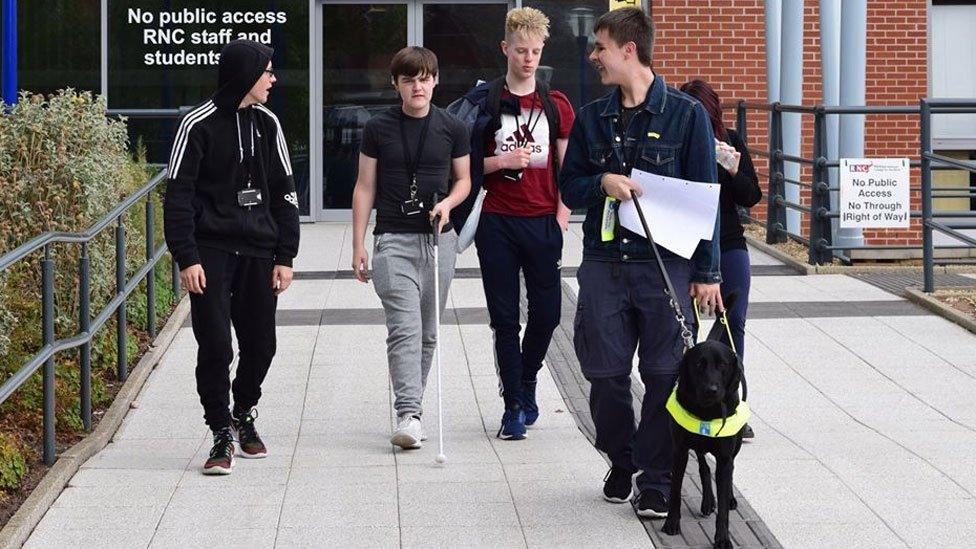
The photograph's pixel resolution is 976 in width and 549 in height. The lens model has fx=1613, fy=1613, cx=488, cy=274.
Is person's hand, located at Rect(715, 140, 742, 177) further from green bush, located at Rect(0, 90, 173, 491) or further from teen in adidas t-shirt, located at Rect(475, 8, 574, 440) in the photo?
green bush, located at Rect(0, 90, 173, 491)

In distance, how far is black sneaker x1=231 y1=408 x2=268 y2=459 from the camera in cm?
702

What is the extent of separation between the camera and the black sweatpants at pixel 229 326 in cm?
666

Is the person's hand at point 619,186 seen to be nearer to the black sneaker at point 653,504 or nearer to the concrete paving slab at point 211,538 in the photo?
the black sneaker at point 653,504

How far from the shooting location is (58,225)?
8672 millimetres

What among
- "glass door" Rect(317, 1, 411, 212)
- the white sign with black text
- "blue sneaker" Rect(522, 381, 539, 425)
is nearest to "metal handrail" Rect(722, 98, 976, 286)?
the white sign with black text

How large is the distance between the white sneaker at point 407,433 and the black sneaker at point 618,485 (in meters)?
1.17

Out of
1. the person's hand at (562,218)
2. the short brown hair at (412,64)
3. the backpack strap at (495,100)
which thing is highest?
the short brown hair at (412,64)

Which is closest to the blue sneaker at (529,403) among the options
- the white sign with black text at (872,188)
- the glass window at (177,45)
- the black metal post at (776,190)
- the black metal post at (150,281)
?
the black metal post at (150,281)

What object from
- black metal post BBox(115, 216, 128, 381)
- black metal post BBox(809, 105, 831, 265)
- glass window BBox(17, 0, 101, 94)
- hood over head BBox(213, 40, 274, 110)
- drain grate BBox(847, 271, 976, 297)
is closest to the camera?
hood over head BBox(213, 40, 274, 110)

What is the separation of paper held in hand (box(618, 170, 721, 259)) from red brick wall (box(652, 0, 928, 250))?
1100 cm

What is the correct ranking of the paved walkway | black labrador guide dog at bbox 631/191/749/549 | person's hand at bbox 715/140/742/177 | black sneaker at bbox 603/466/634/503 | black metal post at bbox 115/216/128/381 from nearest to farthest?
black labrador guide dog at bbox 631/191/749/549, the paved walkway, black sneaker at bbox 603/466/634/503, person's hand at bbox 715/140/742/177, black metal post at bbox 115/216/128/381

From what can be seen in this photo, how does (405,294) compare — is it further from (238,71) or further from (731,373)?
(731,373)

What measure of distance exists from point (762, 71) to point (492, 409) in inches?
388

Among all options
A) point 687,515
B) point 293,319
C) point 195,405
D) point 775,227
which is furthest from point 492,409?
point 775,227
